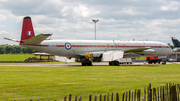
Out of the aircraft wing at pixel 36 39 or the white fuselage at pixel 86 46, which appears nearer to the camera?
the aircraft wing at pixel 36 39

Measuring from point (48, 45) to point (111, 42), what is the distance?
43.3 ft

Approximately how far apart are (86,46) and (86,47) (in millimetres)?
185

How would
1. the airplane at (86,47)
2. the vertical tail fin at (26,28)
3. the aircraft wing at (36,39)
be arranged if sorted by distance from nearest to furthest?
1. the aircraft wing at (36,39)
2. the airplane at (86,47)
3. the vertical tail fin at (26,28)

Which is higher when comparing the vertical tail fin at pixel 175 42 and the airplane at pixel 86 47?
the vertical tail fin at pixel 175 42

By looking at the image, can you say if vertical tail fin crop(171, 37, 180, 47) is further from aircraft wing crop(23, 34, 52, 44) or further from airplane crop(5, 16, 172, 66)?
aircraft wing crop(23, 34, 52, 44)

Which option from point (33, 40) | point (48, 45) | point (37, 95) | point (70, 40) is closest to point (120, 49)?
point (70, 40)

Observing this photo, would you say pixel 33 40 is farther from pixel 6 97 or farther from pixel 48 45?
pixel 6 97

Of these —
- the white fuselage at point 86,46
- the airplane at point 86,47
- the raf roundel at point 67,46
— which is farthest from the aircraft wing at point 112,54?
the raf roundel at point 67,46

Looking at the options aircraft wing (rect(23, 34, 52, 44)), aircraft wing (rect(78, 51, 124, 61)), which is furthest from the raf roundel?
aircraft wing (rect(23, 34, 52, 44))

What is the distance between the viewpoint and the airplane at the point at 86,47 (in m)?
38.3

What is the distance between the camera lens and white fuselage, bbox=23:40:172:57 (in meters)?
39.2

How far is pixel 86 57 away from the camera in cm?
4253

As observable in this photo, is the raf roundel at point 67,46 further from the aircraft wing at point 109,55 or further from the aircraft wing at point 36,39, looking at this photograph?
the aircraft wing at point 36,39

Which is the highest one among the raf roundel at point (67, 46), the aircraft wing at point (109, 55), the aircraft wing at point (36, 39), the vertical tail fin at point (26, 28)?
the vertical tail fin at point (26, 28)
